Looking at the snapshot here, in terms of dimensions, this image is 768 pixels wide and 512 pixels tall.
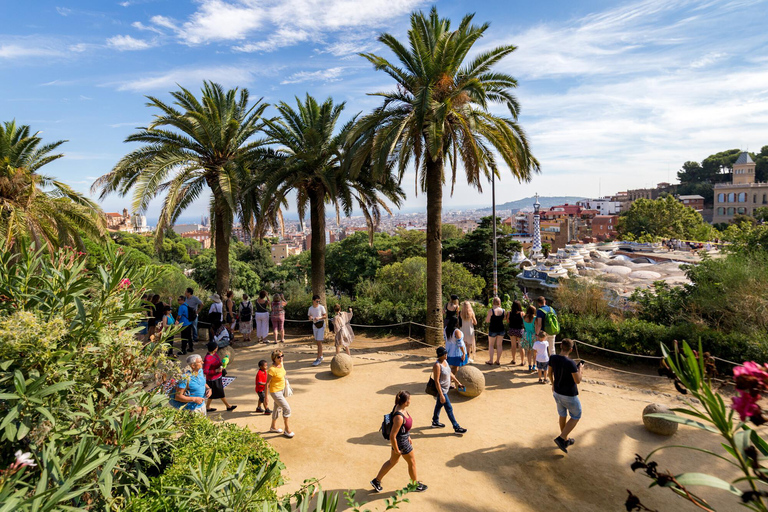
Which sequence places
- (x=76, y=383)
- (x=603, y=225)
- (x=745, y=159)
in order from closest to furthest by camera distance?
(x=76, y=383), (x=745, y=159), (x=603, y=225)

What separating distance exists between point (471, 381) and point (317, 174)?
7.40 m

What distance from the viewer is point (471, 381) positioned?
7965mm

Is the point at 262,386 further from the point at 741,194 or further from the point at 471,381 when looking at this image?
the point at 741,194

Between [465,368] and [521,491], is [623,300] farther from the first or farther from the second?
[521,491]

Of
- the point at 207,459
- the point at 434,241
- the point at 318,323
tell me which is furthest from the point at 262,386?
the point at 434,241

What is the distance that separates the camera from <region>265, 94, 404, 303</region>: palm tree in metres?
12.6

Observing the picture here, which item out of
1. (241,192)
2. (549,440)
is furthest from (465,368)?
(241,192)

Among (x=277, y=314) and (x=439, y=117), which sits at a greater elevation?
(x=439, y=117)

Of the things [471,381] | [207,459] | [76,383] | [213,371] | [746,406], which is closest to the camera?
[746,406]

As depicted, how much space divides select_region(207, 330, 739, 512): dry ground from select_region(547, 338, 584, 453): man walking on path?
255 mm

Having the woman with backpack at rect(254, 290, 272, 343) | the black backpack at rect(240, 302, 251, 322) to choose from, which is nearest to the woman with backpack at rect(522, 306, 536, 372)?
the woman with backpack at rect(254, 290, 272, 343)

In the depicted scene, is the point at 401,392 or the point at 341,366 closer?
the point at 401,392

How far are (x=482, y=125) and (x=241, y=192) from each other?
741 cm

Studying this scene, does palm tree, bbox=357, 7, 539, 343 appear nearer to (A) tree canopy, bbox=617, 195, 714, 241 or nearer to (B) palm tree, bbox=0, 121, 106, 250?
(B) palm tree, bbox=0, 121, 106, 250
